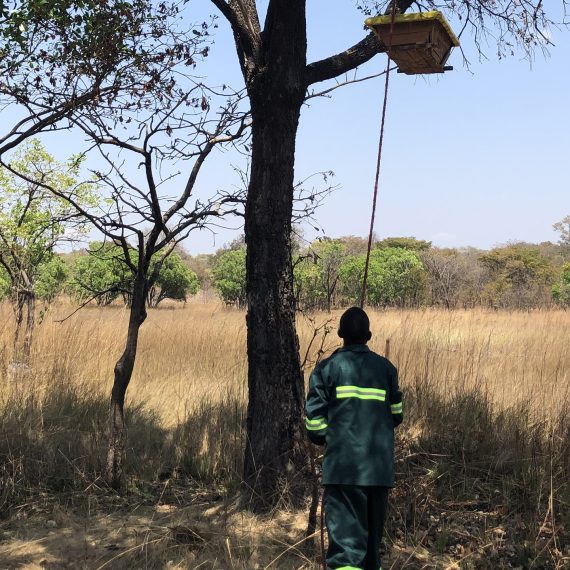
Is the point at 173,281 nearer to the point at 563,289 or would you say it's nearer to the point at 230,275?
the point at 230,275

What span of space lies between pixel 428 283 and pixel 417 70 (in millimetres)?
23103

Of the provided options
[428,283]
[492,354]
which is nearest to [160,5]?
[492,354]

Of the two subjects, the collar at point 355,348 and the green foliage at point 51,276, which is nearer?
the collar at point 355,348

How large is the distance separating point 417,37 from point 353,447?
8.43ft

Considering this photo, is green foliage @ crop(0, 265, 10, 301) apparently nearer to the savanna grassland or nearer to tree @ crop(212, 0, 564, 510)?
the savanna grassland

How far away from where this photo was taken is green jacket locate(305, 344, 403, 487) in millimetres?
2875

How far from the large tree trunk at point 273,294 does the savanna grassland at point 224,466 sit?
Result: 12.8 inches

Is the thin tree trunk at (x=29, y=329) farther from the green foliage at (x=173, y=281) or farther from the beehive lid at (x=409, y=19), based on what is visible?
the green foliage at (x=173, y=281)

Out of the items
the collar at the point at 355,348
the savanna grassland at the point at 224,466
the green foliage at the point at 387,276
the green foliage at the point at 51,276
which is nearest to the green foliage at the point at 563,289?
the green foliage at the point at 387,276

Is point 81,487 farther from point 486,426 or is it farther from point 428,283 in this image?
point 428,283

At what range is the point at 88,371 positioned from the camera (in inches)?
282

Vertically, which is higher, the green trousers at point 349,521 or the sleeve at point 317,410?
the sleeve at point 317,410

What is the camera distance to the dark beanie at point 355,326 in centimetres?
306

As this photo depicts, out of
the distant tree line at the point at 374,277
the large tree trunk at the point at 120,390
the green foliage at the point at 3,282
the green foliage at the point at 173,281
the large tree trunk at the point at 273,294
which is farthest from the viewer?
the green foliage at the point at 173,281
